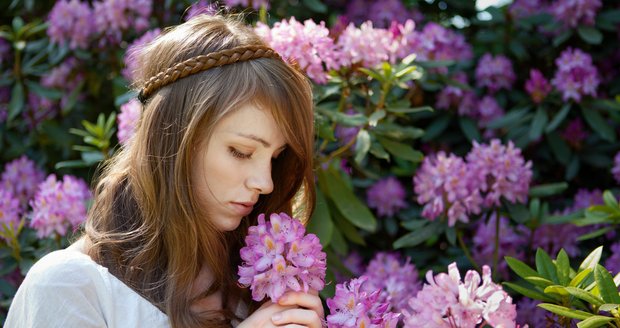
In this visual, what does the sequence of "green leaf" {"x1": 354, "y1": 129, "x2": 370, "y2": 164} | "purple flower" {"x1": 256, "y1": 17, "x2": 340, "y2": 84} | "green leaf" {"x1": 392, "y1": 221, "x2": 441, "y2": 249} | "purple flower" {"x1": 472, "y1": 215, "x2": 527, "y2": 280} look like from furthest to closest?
"purple flower" {"x1": 472, "y1": 215, "x2": 527, "y2": 280} < "green leaf" {"x1": 392, "y1": 221, "x2": 441, "y2": 249} < "green leaf" {"x1": 354, "y1": 129, "x2": 370, "y2": 164} < "purple flower" {"x1": 256, "y1": 17, "x2": 340, "y2": 84}

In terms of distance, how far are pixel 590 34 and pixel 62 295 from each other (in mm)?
2063

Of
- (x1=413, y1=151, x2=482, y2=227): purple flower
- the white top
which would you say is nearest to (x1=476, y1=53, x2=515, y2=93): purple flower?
(x1=413, y1=151, x2=482, y2=227): purple flower

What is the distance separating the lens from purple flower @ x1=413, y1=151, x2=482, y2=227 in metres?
2.29

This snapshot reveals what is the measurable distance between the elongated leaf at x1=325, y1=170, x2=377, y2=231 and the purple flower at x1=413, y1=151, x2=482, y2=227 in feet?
0.56

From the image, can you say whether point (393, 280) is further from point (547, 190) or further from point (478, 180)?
point (547, 190)

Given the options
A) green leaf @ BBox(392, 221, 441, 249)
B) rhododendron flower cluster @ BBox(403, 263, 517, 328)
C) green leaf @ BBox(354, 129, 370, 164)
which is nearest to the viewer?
rhododendron flower cluster @ BBox(403, 263, 517, 328)

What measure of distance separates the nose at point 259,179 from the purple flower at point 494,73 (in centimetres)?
162

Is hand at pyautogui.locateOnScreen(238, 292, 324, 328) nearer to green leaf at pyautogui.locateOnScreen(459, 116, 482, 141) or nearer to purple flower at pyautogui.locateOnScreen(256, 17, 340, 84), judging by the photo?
purple flower at pyautogui.locateOnScreen(256, 17, 340, 84)

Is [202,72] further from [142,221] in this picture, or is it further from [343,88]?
[343,88]

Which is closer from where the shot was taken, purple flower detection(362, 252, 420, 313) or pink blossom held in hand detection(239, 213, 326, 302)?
pink blossom held in hand detection(239, 213, 326, 302)

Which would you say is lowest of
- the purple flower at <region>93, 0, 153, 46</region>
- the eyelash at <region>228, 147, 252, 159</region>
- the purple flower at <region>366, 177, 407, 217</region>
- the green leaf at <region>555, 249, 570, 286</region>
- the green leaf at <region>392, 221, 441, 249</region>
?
the purple flower at <region>366, 177, 407, 217</region>

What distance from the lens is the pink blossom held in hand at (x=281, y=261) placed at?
1468mm

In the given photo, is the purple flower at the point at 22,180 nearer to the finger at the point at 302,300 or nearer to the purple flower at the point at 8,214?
the purple flower at the point at 8,214

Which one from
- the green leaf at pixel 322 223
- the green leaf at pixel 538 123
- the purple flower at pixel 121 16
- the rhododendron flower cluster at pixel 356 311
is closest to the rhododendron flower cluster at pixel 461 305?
the rhododendron flower cluster at pixel 356 311
